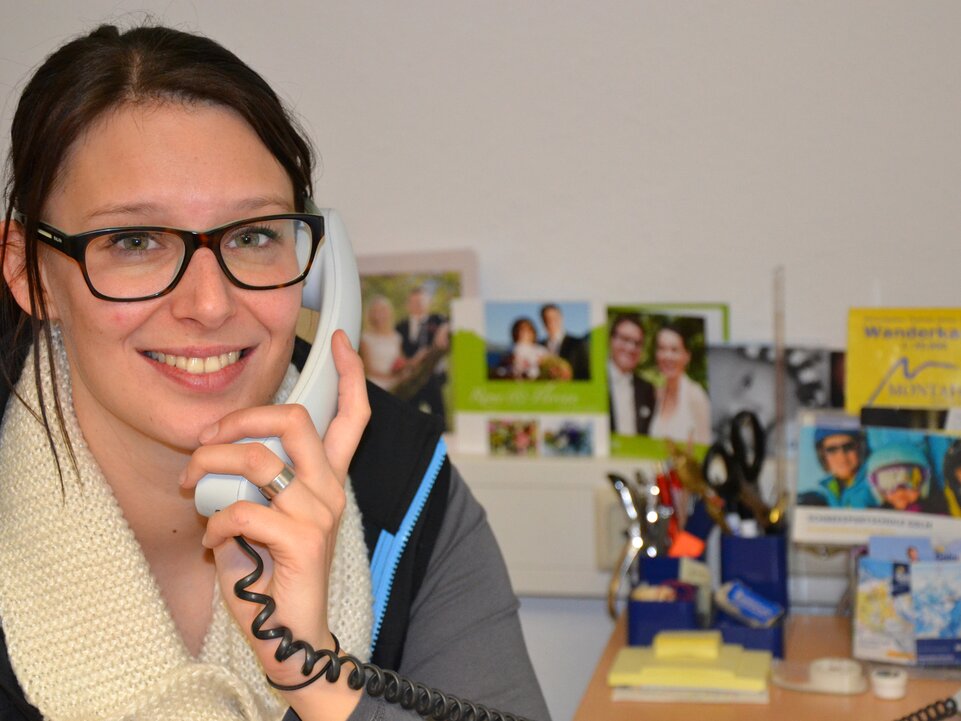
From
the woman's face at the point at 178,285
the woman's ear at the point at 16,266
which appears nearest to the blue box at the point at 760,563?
the woman's face at the point at 178,285

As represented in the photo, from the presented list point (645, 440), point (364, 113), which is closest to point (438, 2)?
point (364, 113)

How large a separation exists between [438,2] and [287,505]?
0.97 m

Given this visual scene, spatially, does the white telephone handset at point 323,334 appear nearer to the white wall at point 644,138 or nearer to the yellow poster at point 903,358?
the white wall at point 644,138

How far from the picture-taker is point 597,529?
5.60 feet

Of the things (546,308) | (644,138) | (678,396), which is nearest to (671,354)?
(678,396)

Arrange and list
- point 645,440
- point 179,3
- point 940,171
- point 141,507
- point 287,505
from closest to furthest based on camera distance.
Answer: point 287,505, point 141,507, point 940,171, point 645,440, point 179,3

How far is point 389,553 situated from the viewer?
4.09 ft

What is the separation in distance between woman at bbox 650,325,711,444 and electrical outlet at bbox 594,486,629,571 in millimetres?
117

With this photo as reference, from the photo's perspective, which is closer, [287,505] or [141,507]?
[287,505]

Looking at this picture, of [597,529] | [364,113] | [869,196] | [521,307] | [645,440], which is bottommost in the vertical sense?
[597,529]

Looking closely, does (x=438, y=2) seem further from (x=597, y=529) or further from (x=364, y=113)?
(x=597, y=529)

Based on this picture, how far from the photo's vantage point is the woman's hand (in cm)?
98

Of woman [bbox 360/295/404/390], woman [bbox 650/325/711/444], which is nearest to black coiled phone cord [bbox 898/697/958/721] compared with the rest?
woman [bbox 650/325/711/444]

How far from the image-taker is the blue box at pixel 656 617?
1.46 meters
